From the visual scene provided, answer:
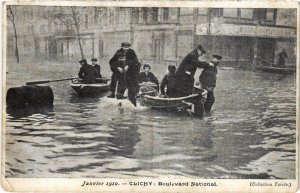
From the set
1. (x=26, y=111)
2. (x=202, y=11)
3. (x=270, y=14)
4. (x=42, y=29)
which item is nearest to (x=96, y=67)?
(x=42, y=29)

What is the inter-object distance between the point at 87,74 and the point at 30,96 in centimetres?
51

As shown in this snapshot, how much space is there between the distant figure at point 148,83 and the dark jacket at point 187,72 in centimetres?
19

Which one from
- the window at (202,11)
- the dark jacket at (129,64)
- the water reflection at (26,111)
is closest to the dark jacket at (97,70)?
the dark jacket at (129,64)

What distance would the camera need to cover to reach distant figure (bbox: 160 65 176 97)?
3.20m

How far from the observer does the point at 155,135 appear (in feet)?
10.3

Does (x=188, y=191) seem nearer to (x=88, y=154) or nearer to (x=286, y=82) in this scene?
(x=88, y=154)

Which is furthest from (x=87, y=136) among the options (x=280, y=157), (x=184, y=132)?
(x=280, y=157)

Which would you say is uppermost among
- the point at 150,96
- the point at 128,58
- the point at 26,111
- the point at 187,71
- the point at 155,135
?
the point at 128,58

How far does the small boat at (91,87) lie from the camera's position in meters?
3.19

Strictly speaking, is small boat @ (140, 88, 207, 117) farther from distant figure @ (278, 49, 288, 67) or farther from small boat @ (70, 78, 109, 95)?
distant figure @ (278, 49, 288, 67)

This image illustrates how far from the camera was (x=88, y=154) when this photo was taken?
3.10m

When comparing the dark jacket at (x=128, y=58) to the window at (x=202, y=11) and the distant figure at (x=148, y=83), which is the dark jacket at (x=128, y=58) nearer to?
the distant figure at (x=148, y=83)

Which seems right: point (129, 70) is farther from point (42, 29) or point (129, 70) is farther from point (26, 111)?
point (26, 111)

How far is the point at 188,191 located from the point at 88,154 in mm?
892
